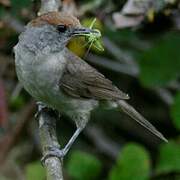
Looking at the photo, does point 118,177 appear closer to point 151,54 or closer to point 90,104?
point 90,104

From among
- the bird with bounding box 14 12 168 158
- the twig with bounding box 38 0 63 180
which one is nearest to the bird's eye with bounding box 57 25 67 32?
the bird with bounding box 14 12 168 158

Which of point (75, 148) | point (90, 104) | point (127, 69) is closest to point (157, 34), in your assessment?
point (127, 69)

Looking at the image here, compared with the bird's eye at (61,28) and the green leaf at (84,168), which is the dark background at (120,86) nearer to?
the green leaf at (84,168)

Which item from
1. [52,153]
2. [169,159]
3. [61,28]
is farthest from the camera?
[169,159]

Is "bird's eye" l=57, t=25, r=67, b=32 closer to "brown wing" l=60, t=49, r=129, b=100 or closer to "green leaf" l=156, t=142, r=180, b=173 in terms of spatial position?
"brown wing" l=60, t=49, r=129, b=100

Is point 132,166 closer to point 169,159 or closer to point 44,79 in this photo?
point 169,159

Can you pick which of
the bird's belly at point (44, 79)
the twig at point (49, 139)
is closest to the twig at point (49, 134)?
the twig at point (49, 139)

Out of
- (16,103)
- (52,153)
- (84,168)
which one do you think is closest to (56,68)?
(52,153)

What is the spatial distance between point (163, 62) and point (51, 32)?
1.41 metres

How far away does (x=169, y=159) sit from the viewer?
17.3 ft

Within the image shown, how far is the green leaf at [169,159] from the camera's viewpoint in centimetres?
522

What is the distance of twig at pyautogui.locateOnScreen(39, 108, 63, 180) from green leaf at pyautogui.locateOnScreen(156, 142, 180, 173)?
915 mm

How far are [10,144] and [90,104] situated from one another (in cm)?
121

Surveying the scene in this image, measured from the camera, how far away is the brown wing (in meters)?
A: 4.93
